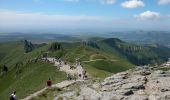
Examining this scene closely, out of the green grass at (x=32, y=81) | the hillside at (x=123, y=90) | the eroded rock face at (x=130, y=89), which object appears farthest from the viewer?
the green grass at (x=32, y=81)

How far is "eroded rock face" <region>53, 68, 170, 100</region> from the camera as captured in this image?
129 feet

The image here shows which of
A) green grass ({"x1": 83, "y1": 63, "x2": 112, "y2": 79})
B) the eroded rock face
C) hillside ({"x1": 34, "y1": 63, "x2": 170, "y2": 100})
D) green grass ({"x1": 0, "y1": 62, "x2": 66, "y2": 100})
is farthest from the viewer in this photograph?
green grass ({"x1": 83, "y1": 63, "x2": 112, "y2": 79})

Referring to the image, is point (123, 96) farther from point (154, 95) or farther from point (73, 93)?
point (73, 93)

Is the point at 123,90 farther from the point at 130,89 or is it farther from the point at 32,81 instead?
the point at 32,81

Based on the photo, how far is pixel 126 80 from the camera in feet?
153

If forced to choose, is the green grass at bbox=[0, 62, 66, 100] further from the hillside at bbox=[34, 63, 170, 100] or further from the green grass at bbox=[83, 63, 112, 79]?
the hillside at bbox=[34, 63, 170, 100]

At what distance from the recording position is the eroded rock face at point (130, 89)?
3925cm

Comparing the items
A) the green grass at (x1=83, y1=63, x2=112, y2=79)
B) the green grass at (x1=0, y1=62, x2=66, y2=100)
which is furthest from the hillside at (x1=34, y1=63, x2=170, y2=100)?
the green grass at (x1=83, y1=63, x2=112, y2=79)

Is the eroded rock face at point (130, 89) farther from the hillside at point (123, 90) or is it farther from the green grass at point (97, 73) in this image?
the green grass at point (97, 73)

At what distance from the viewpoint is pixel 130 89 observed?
1636 inches

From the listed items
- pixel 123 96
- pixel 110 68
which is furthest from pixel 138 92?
pixel 110 68

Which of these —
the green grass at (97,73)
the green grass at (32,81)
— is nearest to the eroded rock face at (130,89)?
the green grass at (32,81)

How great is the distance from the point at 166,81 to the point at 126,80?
5.81m

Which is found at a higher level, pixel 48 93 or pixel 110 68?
pixel 48 93
